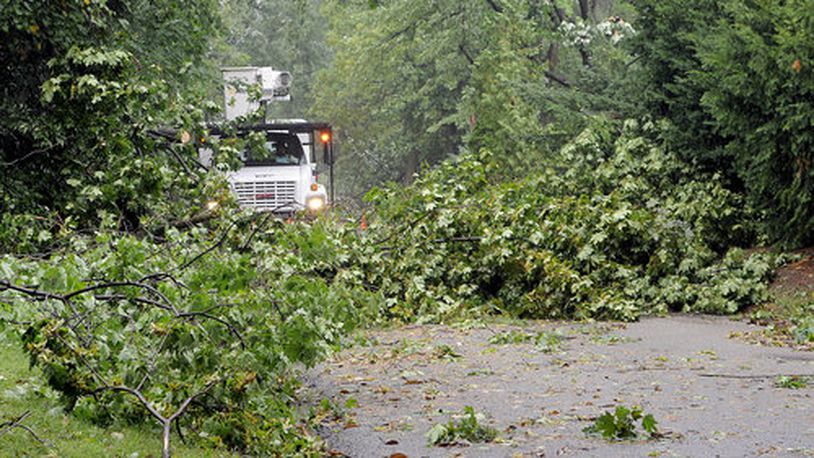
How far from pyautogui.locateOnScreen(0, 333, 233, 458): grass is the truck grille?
1574cm

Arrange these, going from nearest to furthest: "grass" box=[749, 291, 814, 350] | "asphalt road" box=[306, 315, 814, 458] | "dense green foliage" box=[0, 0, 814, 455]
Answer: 1. "dense green foliage" box=[0, 0, 814, 455]
2. "asphalt road" box=[306, 315, 814, 458]
3. "grass" box=[749, 291, 814, 350]

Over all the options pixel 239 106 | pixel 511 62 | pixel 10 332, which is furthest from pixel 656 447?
pixel 511 62

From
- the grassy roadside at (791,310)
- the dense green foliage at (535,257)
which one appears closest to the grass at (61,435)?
the grassy roadside at (791,310)

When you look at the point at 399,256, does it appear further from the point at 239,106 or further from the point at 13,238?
the point at 239,106

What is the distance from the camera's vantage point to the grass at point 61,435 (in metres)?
5.77

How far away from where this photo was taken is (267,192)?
22.9 meters

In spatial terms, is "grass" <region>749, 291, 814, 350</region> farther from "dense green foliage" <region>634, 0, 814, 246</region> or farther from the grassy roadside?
"dense green foliage" <region>634, 0, 814, 246</region>

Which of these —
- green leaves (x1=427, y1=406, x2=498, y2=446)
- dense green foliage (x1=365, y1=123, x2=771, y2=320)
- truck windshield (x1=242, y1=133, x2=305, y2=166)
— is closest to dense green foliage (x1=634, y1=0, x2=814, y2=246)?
dense green foliage (x1=365, y1=123, x2=771, y2=320)

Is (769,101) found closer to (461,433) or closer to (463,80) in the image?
(461,433)

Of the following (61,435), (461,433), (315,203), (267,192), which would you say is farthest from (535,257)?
(267,192)

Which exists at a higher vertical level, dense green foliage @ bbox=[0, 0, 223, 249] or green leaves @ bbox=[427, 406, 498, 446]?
dense green foliage @ bbox=[0, 0, 223, 249]

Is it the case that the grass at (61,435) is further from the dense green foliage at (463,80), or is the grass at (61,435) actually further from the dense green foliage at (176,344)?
the dense green foliage at (463,80)

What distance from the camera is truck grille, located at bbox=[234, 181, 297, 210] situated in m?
22.8

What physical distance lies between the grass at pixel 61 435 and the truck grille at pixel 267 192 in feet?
51.6
